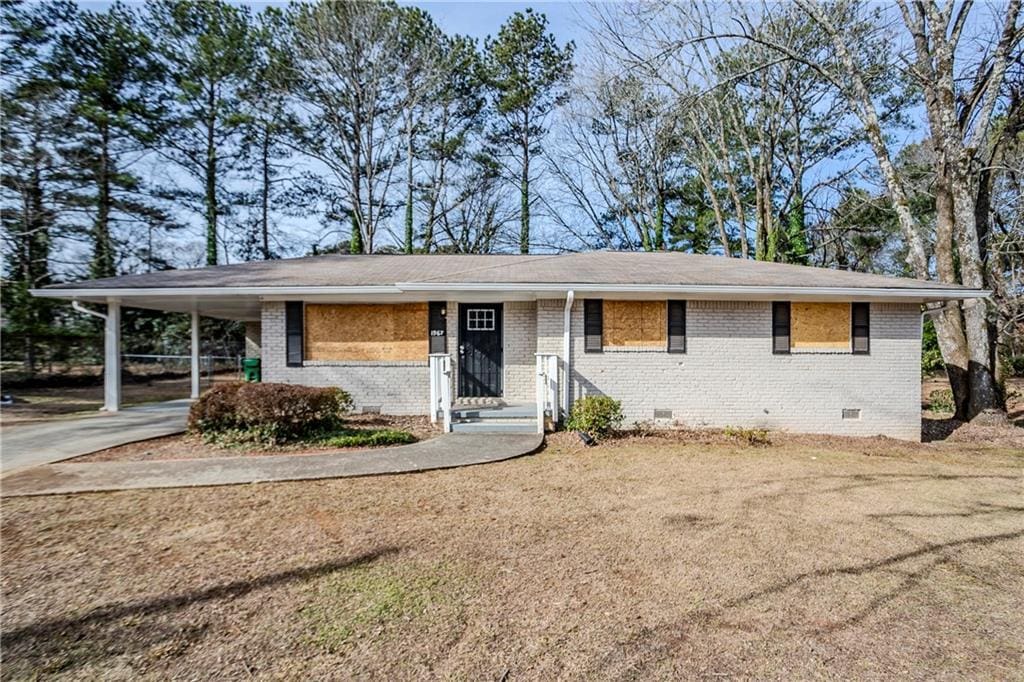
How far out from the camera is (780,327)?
29.9ft

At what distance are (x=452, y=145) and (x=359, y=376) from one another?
636 inches

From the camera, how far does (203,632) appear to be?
2654 millimetres

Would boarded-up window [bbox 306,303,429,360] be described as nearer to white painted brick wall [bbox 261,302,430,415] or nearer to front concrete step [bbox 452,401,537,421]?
white painted brick wall [bbox 261,302,430,415]

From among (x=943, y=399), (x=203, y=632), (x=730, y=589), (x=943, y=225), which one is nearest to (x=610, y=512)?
(x=730, y=589)

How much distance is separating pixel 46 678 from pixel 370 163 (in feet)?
72.7

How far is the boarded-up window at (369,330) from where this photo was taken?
32.0 feet

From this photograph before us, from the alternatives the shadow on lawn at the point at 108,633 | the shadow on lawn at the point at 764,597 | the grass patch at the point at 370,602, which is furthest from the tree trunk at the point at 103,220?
the shadow on lawn at the point at 764,597

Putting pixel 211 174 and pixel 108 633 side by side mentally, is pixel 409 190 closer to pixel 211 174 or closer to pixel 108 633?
pixel 211 174

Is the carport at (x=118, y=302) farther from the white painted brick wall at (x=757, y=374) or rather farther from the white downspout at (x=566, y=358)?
the white painted brick wall at (x=757, y=374)

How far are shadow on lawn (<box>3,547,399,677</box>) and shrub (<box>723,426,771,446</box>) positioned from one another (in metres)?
7.60

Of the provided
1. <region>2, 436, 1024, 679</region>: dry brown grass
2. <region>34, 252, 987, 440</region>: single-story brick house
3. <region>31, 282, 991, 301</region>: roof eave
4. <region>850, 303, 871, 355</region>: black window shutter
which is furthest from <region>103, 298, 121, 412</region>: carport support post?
<region>850, 303, 871, 355</region>: black window shutter

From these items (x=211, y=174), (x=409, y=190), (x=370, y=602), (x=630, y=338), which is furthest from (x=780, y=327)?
(x=211, y=174)

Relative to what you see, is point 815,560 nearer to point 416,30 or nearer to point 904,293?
point 904,293

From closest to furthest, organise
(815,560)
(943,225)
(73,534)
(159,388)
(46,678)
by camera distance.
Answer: (46,678), (815,560), (73,534), (943,225), (159,388)
